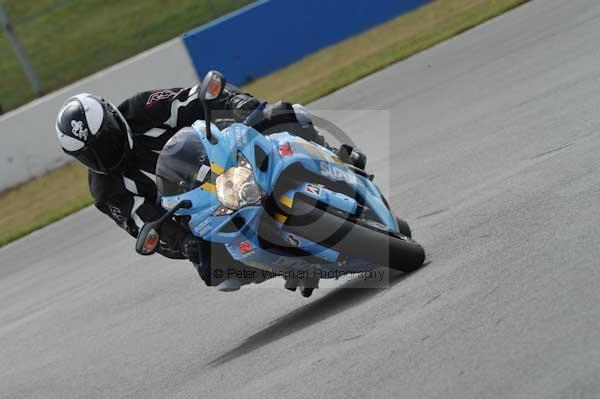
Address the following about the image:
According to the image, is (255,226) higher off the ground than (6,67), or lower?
higher

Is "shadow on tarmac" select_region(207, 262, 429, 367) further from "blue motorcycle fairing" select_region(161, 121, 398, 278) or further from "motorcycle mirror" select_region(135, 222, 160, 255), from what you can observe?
"motorcycle mirror" select_region(135, 222, 160, 255)

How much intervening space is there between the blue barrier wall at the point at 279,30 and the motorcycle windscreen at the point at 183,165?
1370 centimetres

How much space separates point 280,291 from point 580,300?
356 centimetres

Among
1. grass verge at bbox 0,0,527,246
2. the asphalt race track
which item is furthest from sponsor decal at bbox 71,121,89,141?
grass verge at bbox 0,0,527,246

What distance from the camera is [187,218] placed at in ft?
20.1

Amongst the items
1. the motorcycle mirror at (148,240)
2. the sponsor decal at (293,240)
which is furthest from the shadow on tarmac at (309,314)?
the motorcycle mirror at (148,240)

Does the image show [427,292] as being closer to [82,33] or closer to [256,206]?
[256,206]

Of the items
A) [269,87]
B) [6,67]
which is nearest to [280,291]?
[269,87]

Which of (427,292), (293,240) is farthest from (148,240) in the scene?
(427,292)

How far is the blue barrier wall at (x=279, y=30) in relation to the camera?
64.5ft

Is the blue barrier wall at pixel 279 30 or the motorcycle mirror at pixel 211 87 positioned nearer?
the motorcycle mirror at pixel 211 87

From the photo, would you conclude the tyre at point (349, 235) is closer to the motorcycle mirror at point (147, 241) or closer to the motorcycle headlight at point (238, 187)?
the motorcycle headlight at point (238, 187)

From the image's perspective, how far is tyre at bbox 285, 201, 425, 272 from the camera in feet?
18.8

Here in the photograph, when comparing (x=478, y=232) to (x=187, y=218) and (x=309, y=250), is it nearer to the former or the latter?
(x=309, y=250)
